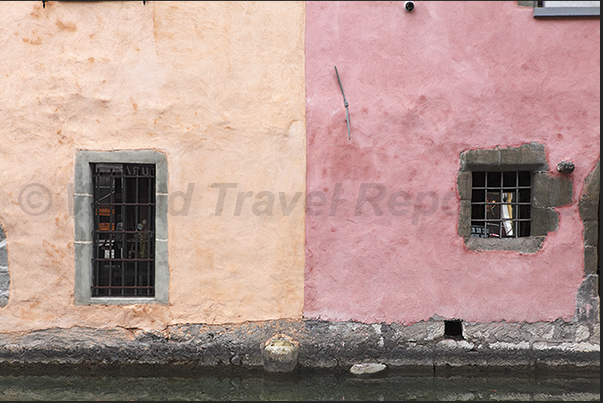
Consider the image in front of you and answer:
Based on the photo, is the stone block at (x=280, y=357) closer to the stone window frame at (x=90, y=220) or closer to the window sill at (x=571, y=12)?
the stone window frame at (x=90, y=220)

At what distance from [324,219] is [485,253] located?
152 cm

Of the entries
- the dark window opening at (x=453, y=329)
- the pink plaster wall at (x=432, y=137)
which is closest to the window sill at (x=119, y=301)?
the pink plaster wall at (x=432, y=137)

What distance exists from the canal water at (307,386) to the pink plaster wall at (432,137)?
54cm

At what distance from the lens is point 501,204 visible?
450cm

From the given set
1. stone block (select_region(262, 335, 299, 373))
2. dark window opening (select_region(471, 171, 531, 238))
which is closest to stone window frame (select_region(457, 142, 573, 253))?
dark window opening (select_region(471, 171, 531, 238))

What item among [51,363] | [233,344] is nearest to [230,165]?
[233,344]

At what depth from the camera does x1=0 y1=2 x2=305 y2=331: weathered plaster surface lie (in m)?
4.34

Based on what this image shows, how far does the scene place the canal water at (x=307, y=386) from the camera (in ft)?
12.9

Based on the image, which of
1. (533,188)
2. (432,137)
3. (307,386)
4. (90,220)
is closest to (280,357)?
(307,386)

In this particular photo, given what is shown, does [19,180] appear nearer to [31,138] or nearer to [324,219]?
[31,138]

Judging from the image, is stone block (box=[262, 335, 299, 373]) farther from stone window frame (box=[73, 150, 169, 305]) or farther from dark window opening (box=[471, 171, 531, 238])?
dark window opening (box=[471, 171, 531, 238])

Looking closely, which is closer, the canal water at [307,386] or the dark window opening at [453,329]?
the canal water at [307,386]

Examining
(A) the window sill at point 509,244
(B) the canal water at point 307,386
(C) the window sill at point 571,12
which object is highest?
(C) the window sill at point 571,12

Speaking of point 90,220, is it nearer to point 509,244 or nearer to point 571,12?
point 509,244
